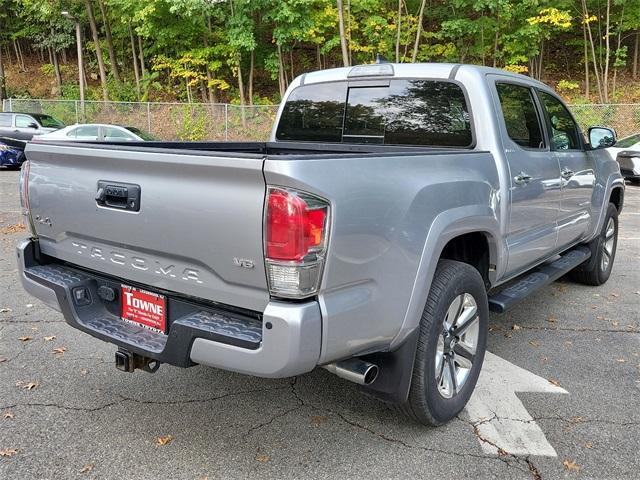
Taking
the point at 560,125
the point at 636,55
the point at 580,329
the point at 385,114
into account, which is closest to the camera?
the point at 385,114

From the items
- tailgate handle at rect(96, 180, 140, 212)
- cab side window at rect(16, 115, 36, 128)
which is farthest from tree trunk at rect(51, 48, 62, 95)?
tailgate handle at rect(96, 180, 140, 212)

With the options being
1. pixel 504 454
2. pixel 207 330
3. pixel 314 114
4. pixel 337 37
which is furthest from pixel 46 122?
pixel 504 454

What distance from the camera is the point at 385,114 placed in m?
3.95

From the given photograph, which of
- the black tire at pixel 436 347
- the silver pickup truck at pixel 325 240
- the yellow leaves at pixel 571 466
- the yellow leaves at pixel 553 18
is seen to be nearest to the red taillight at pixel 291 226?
the silver pickup truck at pixel 325 240

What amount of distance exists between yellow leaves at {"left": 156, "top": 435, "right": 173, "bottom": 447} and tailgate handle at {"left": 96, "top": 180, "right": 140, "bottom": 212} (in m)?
1.21

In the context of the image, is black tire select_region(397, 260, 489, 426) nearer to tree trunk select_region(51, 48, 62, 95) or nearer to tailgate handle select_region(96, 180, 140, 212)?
tailgate handle select_region(96, 180, 140, 212)

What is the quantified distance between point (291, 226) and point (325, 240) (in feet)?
0.52

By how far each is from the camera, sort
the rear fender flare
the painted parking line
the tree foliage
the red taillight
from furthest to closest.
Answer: the tree foliage → the painted parking line → the rear fender flare → the red taillight

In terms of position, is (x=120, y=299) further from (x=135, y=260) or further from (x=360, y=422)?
(x=360, y=422)

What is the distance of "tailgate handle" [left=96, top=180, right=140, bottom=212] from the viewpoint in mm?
2564

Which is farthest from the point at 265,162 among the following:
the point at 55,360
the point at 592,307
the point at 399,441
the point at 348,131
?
the point at 592,307

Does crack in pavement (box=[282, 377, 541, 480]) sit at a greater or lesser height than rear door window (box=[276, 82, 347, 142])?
lesser

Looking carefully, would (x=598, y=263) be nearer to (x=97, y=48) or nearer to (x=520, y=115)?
(x=520, y=115)

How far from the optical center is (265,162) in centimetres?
213
